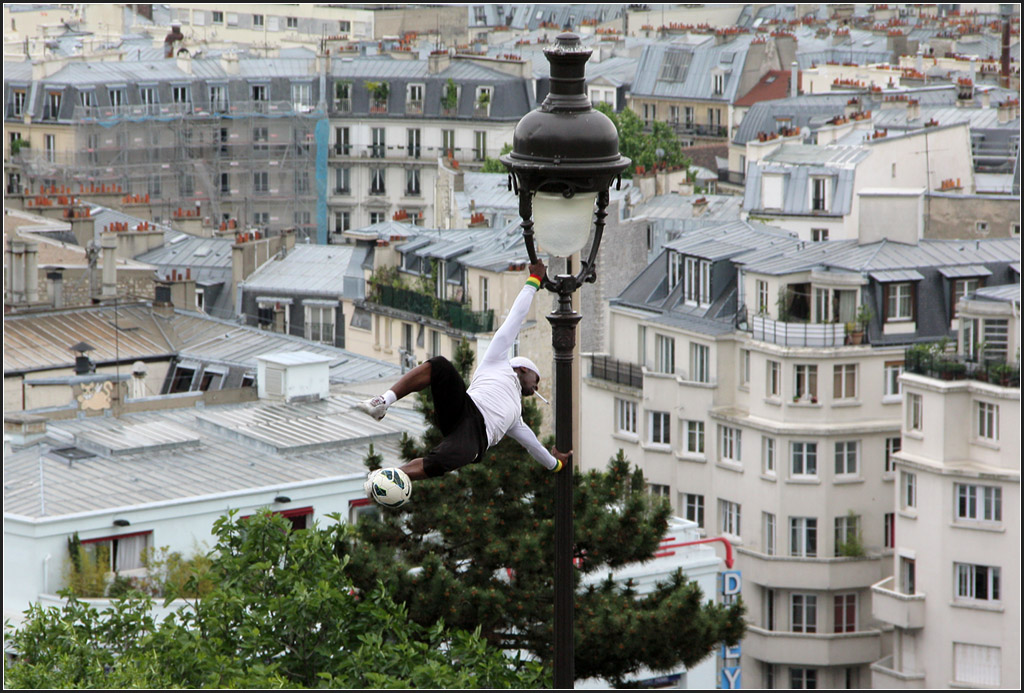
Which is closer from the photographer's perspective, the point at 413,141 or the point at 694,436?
the point at 694,436

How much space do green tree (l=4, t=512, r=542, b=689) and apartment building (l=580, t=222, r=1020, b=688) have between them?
1139 inches

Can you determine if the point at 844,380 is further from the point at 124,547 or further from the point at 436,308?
the point at 124,547

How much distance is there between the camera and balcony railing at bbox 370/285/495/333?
196 feet

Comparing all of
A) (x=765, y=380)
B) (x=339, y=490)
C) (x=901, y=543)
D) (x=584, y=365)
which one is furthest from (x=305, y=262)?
A: (x=339, y=490)

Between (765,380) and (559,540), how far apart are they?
42.8 meters

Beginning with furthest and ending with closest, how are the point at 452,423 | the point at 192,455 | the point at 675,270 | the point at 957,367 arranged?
the point at 675,270, the point at 957,367, the point at 192,455, the point at 452,423

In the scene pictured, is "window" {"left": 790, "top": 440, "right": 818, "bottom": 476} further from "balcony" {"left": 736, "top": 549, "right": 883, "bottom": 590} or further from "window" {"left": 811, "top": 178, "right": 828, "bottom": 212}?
"window" {"left": 811, "top": 178, "right": 828, "bottom": 212}

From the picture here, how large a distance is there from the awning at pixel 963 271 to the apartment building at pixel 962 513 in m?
3.07

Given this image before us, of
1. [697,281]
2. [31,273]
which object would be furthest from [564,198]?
[31,273]

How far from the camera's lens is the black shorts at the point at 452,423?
1384cm

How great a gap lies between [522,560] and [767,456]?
29676 mm

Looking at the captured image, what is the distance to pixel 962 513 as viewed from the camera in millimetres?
50938

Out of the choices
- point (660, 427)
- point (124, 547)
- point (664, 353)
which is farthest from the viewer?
point (664, 353)

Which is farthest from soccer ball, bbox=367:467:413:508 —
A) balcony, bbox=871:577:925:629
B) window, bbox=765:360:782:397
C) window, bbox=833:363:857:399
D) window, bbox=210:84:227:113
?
window, bbox=210:84:227:113
